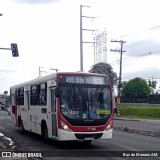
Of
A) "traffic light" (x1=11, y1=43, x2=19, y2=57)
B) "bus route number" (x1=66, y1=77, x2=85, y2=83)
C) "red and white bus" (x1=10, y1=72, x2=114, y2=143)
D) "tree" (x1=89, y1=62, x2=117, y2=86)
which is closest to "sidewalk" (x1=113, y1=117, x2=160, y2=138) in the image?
"red and white bus" (x1=10, y1=72, x2=114, y2=143)

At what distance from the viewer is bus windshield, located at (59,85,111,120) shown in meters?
15.6

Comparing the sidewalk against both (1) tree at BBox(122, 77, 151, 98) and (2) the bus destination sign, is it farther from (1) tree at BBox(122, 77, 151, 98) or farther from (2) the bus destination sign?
(1) tree at BBox(122, 77, 151, 98)

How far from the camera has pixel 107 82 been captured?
54.9 feet

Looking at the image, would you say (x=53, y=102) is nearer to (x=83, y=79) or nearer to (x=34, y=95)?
(x=83, y=79)

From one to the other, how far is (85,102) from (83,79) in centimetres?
101

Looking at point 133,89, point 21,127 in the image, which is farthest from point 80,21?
point 133,89

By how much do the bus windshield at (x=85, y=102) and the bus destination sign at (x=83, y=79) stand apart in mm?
221

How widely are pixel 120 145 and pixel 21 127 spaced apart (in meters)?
8.31

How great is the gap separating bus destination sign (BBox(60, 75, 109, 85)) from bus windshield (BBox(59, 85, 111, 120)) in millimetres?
221

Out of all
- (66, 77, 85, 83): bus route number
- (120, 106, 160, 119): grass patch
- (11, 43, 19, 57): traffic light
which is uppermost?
(11, 43, 19, 57): traffic light

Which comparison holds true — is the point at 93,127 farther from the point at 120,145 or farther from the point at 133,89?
the point at 133,89

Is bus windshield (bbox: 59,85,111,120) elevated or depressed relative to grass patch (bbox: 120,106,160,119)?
elevated

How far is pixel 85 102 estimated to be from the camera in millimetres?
15766

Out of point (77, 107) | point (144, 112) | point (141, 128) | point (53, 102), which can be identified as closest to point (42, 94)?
point (53, 102)
